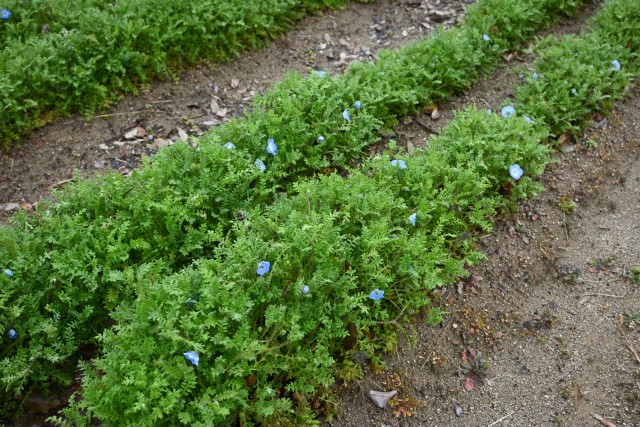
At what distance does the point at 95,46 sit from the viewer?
4.82 m

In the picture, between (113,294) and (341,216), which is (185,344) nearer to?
(113,294)

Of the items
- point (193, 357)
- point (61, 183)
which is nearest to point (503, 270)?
point (193, 357)

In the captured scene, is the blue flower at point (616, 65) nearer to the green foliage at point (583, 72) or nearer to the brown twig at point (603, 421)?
the green foliage at point (583, 72)

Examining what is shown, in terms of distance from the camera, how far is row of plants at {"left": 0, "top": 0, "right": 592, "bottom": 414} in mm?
3170

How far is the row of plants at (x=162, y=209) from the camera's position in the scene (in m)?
3.17

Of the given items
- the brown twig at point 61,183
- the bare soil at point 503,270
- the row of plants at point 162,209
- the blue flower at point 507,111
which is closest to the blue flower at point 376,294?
the bare soil at point 503,270

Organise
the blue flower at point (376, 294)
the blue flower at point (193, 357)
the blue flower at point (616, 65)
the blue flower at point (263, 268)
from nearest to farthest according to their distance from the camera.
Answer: the blue flower at point (193, 357) < the blue flower at point (263, 268) < the blue flower at point (376, 294) < the blue flower at point (616, 65)

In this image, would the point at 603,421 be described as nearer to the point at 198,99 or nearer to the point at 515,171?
the point at 515,171

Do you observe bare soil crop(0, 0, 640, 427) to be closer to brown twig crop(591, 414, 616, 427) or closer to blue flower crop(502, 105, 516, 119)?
brown twig crop(591, 414, 616, 427)

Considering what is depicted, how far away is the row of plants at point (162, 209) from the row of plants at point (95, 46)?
1.09m

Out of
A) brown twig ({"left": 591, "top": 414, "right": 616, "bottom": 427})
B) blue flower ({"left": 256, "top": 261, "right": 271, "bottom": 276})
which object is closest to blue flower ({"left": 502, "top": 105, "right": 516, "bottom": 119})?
brown twig ({"left": 591, "top": 414, "right": 616, "bottom": 427})

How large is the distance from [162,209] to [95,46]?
2131 millimetres

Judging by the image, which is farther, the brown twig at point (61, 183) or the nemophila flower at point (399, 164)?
the brown twig at point (61, 183)

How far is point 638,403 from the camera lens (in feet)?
11.0
